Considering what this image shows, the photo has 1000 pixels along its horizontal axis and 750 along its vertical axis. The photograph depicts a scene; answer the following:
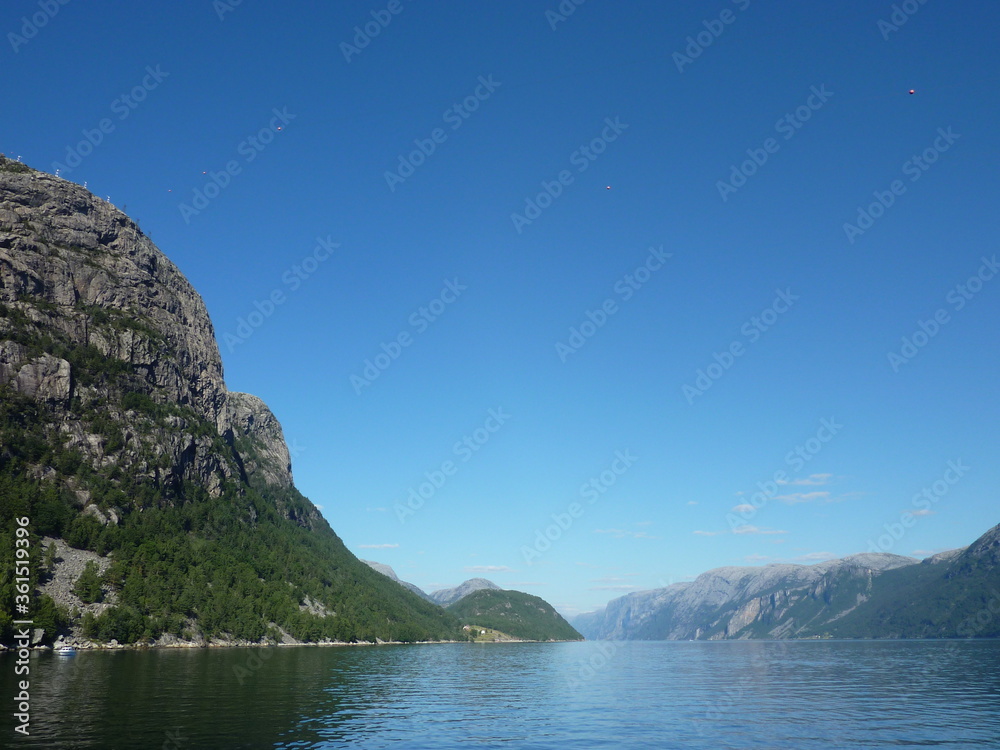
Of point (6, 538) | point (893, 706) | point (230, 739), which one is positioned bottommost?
point (893, 706)

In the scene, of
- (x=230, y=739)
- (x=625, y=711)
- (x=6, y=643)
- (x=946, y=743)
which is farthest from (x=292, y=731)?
(x=6, y=643)

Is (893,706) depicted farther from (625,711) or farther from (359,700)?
(359,700)

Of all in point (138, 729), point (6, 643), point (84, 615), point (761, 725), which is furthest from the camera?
point (84, 615)

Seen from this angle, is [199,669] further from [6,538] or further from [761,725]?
[6,538]

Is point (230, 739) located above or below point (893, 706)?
above

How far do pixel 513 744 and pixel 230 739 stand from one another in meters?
21.5

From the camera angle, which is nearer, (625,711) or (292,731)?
(292,731)

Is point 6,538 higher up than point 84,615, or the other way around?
point 6,538

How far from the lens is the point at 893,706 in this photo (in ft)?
254

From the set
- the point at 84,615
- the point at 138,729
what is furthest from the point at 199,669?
the point at 84,615

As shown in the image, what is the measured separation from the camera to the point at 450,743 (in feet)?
172

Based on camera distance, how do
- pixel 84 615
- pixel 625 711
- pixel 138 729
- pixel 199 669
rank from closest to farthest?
pixel 138 729 < pixel 625 711 < pixel 199 669 < pixel 84 615

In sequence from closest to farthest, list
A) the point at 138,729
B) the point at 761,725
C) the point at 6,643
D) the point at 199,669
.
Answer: the point at 138,729 < the point at 761,725 < the point at 199,669 < the point at 6,643

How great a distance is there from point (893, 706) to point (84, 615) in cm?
18147
